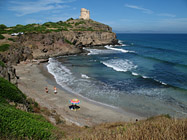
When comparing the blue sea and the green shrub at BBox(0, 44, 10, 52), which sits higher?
the green shrub at BBox(0, 44, 10, 52)

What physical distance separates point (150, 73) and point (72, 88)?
16.2 metres

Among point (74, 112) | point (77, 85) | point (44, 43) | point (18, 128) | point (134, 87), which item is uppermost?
point (44, 43)

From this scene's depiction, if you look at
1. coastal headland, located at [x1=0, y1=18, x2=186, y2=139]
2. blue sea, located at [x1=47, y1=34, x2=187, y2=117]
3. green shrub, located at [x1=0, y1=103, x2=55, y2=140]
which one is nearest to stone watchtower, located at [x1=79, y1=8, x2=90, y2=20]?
coastal headland, located at [x1=0, y1=18, x2=186, y2=139]

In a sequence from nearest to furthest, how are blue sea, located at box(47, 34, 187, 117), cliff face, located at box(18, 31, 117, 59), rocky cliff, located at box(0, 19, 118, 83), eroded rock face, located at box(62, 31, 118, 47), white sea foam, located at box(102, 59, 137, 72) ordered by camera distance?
blue sea, located at box(47, 34, 187, 117) < white sea foam, located at box(102, 59, 137, 72) < rocky cliff, located at box(0, 19, 118, 83) < cliff face, located at box(18, 31, 117, 59) < eroded rock face, located at box(62, 31, 118, 47)

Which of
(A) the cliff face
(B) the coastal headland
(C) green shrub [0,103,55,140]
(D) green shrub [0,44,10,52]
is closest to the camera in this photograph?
(C) green shrub [0,103,55,140]

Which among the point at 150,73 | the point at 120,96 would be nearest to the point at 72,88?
the point at 120,96

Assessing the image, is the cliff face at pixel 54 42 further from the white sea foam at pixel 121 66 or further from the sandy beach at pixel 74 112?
the sandy beach at pixel 74 112

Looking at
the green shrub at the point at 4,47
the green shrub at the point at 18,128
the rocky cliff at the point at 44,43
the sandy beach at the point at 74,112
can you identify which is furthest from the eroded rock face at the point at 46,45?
the green shrub at the point at 18,128

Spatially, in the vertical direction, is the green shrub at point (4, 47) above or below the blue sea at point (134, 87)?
Result: above

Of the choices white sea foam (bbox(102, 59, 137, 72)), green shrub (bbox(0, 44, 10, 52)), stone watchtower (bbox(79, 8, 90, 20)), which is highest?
stone watchtower (bbox(79, 8, 90, 20))

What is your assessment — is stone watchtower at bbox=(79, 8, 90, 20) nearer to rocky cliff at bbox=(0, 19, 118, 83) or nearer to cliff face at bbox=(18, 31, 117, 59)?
rocky cliff at bbox=(0, 19, 118, 83)

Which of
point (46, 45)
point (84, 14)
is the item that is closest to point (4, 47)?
point (46, 45)

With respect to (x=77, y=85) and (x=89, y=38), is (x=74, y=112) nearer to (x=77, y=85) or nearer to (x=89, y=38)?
(x=77, y=85)

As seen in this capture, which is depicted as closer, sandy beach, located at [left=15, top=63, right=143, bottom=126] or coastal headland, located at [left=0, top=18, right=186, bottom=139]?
coastal headland, located at [left=0, top=18, right=186, bottom=139]
